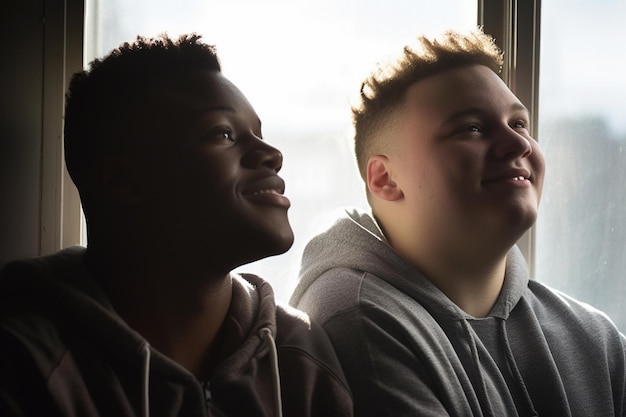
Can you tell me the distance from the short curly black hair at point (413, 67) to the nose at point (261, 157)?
0.35 metres

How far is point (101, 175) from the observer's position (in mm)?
1037

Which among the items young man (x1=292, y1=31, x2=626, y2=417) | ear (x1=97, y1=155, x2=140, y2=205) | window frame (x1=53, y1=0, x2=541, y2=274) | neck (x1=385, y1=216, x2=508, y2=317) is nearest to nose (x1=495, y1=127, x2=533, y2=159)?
young man (x1=292, y1=31, x2=626, y2=417)

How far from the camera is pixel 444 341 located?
1.17 metres

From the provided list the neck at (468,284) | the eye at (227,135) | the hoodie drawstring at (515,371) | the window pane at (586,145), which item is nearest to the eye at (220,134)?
the eye at (227,135)

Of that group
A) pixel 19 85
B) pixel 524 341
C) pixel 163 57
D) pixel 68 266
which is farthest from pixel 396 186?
pixel 19 85

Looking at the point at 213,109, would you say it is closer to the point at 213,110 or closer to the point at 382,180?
the point at 213,110

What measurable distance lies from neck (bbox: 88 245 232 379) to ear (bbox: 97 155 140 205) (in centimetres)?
10

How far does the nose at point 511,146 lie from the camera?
120 centimetres

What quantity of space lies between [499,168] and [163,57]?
25.2 inches

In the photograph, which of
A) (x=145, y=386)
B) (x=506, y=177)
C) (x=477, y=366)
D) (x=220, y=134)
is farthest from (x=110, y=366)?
(x=506, y=177)

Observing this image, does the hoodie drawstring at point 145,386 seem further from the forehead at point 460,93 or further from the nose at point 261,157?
the forehead at point 460,93

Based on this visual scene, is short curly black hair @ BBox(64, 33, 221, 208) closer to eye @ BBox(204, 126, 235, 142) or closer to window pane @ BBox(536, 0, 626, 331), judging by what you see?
eye @ BBox(204, 126, 235, 142)

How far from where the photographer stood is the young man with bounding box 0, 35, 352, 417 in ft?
3.08

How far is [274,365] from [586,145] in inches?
41.0
